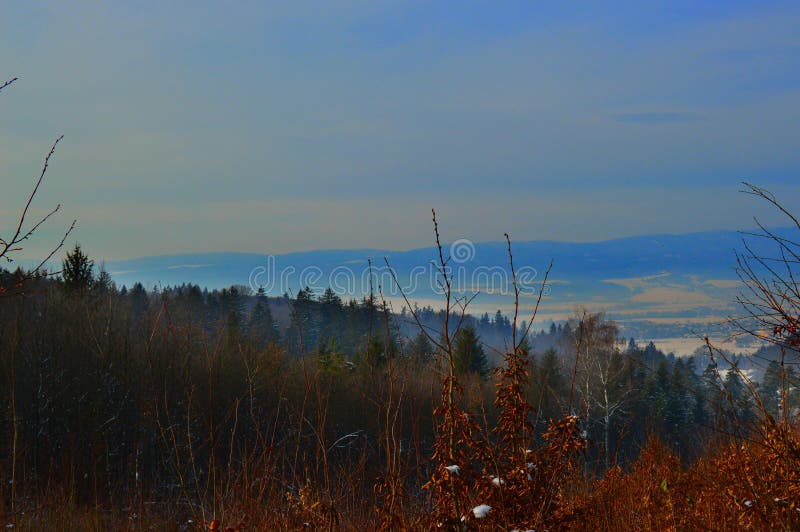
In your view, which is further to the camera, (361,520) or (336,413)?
(336,413)

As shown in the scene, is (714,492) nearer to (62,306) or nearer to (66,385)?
(66,385)

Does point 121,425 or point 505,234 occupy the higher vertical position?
point 505,234

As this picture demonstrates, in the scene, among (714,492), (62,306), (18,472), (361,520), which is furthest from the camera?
(62,306)

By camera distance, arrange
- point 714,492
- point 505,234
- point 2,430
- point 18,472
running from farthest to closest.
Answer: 1. point 2,430
2. point 18,472
3. point 714,492
4. point 505,234

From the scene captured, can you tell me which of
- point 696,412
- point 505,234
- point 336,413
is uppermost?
point 505,234

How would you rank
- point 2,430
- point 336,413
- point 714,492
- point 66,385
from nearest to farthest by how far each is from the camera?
point 714,492
point 2,430
point 66,385
point 336,413

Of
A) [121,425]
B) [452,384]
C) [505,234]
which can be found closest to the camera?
[452,384]

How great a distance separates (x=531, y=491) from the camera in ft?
14.3

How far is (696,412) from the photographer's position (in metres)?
54.9

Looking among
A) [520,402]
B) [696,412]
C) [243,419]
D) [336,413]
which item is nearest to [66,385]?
[243,419]

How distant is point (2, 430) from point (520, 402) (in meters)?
16.7

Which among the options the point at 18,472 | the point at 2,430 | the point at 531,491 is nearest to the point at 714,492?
the point at 531,491

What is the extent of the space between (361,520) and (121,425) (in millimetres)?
17064

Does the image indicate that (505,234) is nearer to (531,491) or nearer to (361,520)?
(531,491)
